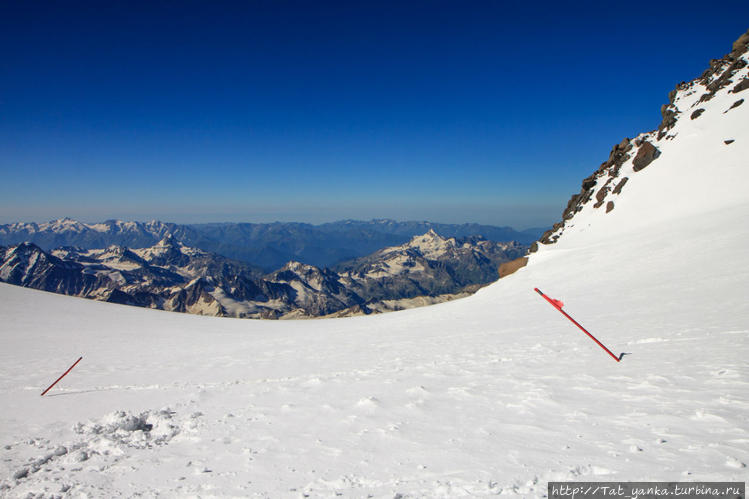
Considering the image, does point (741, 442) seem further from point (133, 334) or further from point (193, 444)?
point (133, 334)

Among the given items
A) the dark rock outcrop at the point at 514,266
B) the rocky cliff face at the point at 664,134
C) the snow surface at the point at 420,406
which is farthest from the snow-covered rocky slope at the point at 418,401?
the rocky cliff face at the point at 664,134

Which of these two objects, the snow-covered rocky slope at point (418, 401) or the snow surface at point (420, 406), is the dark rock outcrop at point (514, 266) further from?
the snow surface at point (420, 406)

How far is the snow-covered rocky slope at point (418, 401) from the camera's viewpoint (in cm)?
559

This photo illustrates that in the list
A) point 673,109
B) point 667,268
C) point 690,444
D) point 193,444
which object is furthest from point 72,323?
point 673,109

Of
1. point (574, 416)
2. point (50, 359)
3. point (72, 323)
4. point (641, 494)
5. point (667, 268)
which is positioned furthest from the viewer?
point (72, 323)

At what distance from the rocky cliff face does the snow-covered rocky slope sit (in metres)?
29.3

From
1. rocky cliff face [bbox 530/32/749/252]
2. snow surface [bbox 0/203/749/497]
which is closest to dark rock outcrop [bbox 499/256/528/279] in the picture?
rocky cliff face [bbox 530/32/749/252]

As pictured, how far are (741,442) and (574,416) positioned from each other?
7.56 ft

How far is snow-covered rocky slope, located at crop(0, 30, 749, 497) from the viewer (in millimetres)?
5590

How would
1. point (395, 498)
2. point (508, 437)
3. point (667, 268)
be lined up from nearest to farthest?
point (395, 498), point (508, 437), point (667, 268)

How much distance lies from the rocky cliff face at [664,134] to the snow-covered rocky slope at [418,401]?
29.3m

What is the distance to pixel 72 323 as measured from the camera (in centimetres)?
2448

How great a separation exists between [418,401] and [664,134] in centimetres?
5972

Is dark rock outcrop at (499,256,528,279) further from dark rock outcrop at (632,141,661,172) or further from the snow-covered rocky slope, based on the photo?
dark rock outcrop at (632,141,661,172)
